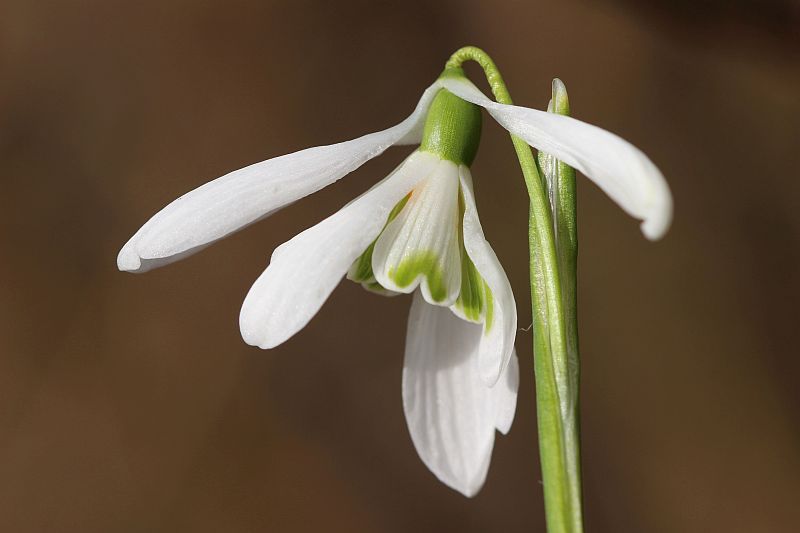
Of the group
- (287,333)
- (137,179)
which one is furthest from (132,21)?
(287,333)

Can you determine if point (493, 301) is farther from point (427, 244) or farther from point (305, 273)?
point (305, 273)

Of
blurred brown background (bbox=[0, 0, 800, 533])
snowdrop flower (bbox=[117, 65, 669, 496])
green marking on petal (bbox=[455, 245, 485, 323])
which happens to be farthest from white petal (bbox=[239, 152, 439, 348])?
blurred brown background (bbox=[0, 0, 800, 533])

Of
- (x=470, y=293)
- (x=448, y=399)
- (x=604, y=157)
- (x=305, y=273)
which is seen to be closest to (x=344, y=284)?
(x=448, y=399)

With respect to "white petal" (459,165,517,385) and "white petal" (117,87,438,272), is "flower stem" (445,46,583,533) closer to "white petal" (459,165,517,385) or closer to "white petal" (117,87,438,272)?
"white petal" (459,165,517,385)

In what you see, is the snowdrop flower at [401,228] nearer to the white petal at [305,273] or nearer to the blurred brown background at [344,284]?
the white petal at [305,273]

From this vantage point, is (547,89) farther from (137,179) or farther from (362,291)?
(137,179)

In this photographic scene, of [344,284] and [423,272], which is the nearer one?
[423,272]

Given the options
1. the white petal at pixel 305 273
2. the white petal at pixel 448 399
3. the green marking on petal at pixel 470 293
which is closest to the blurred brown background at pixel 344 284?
the white petal at pixel 448 399
